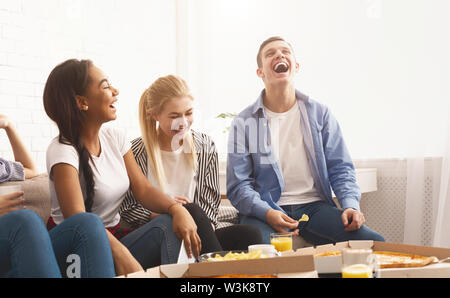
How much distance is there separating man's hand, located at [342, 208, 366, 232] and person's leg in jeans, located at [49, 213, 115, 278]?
0.98 meters

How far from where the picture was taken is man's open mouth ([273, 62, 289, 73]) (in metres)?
2.18

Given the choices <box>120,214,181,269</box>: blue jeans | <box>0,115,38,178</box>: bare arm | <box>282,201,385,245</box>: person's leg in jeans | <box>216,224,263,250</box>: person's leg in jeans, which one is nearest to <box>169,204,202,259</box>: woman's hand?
<box>120,214,181,269</box>: blue jeans

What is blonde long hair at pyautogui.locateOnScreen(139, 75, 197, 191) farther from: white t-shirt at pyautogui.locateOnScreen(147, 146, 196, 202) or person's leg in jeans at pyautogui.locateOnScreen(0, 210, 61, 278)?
person's leg in jeans at pyautogui.locateOnScreen(0, 210, 61, 278)

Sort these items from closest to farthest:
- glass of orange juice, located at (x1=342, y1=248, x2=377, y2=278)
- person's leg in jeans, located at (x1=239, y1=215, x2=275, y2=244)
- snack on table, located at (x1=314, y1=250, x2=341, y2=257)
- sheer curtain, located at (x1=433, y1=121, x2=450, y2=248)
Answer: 1. glass of orange juice, located at (x1=342, y1=248, x2=377, y2=278)
2. snack on table, located at (x1=314, y1=250, x2=341, y2=257)
3. person's leg in jeans, located at (x1=239, y1=215, x2=275, y2=244)
4. sheer curtain, located at (x1=433, y1=121, x2=450, y2=248)

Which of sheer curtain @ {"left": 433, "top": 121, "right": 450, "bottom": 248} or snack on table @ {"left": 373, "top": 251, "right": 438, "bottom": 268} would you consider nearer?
snack on table @ {"left": 373, "top": 251, "right": 438, "bottom": 268}

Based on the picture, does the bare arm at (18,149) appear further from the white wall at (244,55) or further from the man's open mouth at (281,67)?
the man's open mouth at (281,67)

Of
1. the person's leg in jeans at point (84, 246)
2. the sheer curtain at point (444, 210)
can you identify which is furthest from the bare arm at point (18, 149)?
the sheer curtain at point (444, 210)

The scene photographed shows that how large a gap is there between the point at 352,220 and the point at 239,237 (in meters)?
0.50

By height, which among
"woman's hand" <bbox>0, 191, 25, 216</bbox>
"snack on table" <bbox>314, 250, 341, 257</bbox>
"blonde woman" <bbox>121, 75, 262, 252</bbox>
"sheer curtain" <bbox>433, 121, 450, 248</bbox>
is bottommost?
"sheer curtain" <bbox>433, 121, 450, 248</bbox>

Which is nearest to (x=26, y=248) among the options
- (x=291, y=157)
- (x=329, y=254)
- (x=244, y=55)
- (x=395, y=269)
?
(x=329, y=254)

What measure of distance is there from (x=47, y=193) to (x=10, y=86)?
1136 millimetres

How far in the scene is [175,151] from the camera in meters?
1.97

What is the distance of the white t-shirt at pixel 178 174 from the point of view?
194cm

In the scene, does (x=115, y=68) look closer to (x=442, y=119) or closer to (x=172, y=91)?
(x=172, y=91)
